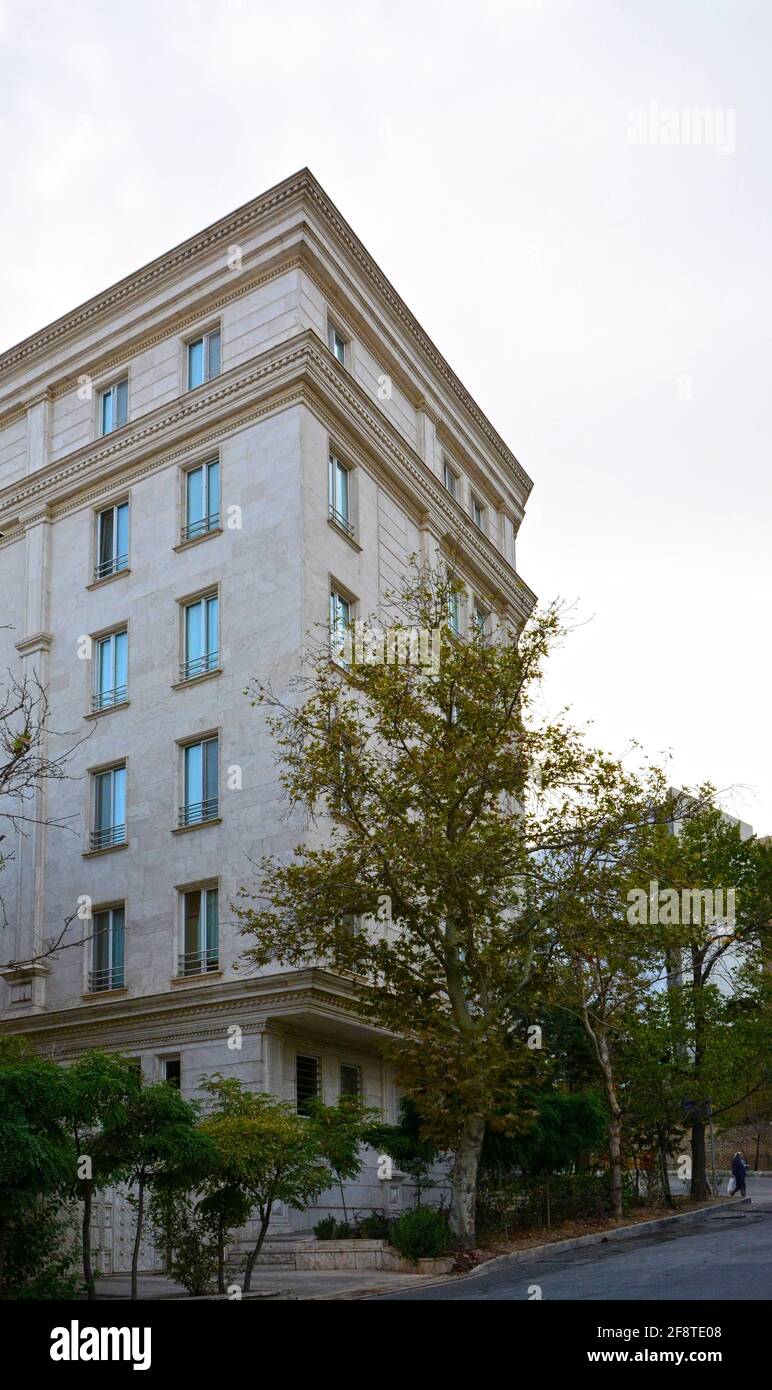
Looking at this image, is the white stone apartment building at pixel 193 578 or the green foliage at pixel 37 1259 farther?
the white stone apartment building at pixel 193 578

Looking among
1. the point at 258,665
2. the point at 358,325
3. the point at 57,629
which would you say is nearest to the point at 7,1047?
the point at 258,665

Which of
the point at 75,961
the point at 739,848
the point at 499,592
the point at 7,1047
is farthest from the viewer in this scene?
the point at 499,592

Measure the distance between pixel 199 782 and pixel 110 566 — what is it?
6.80m

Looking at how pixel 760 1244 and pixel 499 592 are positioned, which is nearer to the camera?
pixel 760 1244


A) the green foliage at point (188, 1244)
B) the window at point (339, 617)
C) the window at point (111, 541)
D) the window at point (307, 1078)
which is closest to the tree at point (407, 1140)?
the window at point (307, 1078)

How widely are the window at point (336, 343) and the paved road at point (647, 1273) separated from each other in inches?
806

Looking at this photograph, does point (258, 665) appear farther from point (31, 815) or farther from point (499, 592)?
point (499, 592)

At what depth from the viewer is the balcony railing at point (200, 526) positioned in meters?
32.1

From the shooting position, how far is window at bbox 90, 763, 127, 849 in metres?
31.9

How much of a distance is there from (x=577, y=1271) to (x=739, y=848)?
61.0 ft

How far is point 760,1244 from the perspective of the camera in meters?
21.5

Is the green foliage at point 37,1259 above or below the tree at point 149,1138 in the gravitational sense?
below

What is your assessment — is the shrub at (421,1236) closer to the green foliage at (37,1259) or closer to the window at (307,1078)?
the window at (307,1078)

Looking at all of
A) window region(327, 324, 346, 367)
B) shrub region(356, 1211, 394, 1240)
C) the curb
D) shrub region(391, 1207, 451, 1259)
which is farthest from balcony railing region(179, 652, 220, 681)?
the curb
